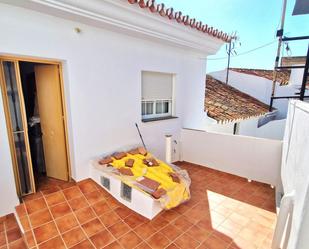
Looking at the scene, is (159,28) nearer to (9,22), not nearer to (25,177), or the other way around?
(9,22)

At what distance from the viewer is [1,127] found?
103 inches

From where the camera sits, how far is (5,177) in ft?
9.05

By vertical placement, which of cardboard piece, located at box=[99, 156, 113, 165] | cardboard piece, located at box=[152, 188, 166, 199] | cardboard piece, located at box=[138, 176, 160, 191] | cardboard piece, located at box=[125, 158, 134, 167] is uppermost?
cardboard piece, located at box=[99, 156, 113, 165]

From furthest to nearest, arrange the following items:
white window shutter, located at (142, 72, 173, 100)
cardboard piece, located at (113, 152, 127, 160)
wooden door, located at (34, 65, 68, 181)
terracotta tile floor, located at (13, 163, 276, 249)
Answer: white window shutter, located at (142, 72, 173, 100)
cardboard piece, located at (113, 152, 127, 160)
wooden door, located at (34, 65, 68, 181)
terracotta tile floor, located at (13, 163, 276, 249)

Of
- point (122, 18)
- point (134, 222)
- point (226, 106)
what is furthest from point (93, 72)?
point (226, 106)

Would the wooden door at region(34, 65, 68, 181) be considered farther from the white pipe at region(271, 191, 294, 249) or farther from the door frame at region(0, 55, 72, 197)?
the white pipe at region(271, 191, 294, 249)

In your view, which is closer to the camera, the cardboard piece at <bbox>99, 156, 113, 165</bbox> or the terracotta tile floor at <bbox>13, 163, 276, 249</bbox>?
the terracotta tile floor at <bbox>13, 163, 276, 249</bbox>

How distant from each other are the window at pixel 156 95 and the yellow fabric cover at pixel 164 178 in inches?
61.2

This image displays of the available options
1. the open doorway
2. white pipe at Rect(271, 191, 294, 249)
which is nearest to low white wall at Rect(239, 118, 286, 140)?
white pipe at Rect(271, 191, 294, 249)

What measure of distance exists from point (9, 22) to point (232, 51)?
9.37 m

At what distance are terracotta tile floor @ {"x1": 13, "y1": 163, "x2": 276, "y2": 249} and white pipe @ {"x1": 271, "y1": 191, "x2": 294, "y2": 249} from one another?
2.05 feet

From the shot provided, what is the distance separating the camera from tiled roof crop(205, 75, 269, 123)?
5.95 m

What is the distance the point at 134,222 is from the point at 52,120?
258 centimetres

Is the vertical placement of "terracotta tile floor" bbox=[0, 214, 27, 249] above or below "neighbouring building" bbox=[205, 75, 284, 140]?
below
